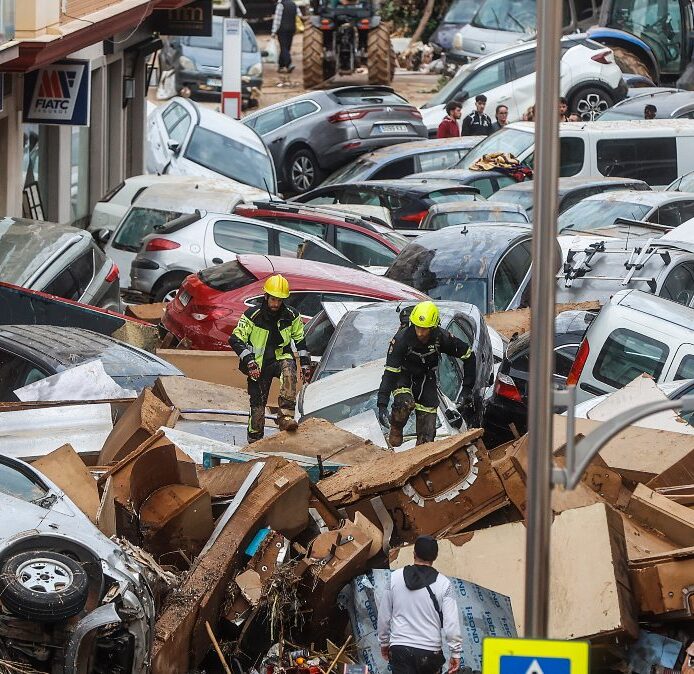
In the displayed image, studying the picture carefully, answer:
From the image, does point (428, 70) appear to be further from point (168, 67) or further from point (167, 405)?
point (167, 405)

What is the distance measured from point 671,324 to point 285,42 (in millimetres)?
27860

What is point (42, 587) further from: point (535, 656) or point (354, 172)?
point (354, 172)

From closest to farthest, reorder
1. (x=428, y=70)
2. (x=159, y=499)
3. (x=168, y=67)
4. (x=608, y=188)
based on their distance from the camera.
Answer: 1. (x=159, y=499)
2. (x=608, y=188)
3. (x=168, y=67)
4. (x=428, y=70)

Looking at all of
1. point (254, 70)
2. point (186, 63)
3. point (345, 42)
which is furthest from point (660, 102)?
point (186, 63)

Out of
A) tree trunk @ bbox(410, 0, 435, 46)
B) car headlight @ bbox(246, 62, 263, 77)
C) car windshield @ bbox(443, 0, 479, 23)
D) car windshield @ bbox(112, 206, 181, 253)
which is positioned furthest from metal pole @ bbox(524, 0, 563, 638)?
tree trunk @ bbox(410, 0, 435, 46)

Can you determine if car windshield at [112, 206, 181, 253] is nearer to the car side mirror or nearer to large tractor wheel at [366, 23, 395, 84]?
the car side mirror

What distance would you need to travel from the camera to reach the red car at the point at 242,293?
49.9 ft

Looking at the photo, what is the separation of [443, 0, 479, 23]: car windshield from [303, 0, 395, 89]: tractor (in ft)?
13.0

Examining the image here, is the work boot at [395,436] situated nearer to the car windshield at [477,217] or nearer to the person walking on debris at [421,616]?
the person walking on debris at [421,616]

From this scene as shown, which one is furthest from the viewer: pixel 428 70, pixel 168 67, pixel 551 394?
pixel 428 70

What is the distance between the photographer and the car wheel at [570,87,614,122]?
2889cm

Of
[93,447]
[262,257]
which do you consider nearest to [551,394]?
[93,447]

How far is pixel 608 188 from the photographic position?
2131 cm

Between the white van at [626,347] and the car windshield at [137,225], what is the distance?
27.7ft
